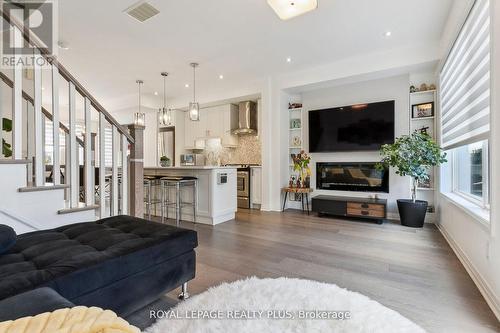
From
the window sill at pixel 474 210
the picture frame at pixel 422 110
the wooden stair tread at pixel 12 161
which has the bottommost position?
the window sill at pixel 474 210

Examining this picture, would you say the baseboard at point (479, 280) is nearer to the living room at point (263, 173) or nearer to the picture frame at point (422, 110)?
the living room at point (263, 173)

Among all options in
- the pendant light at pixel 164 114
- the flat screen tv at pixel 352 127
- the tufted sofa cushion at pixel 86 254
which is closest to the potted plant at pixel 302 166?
the flat screen tv at pixel 352 127

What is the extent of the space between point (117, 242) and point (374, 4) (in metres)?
3.47

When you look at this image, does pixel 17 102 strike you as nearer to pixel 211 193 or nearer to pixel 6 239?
pixel 6 239

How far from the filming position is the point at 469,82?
8.23 feet

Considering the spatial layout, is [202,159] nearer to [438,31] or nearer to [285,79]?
[285,79]

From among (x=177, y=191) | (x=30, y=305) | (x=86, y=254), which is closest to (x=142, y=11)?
(x=177, y=191)

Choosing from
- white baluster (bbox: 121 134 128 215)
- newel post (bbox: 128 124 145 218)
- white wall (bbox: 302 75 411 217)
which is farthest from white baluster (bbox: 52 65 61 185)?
white wall (bbox: 302 75 411 217)

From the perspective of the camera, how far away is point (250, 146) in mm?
6383

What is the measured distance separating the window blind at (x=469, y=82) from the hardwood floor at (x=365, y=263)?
125 cm

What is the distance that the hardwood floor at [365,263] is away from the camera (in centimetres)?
171

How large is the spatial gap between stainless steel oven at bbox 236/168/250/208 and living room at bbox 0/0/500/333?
3 centimetres

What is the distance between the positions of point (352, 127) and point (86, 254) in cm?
451

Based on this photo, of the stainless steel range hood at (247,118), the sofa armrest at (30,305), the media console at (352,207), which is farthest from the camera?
the stainless steel range hood at (247,118)
